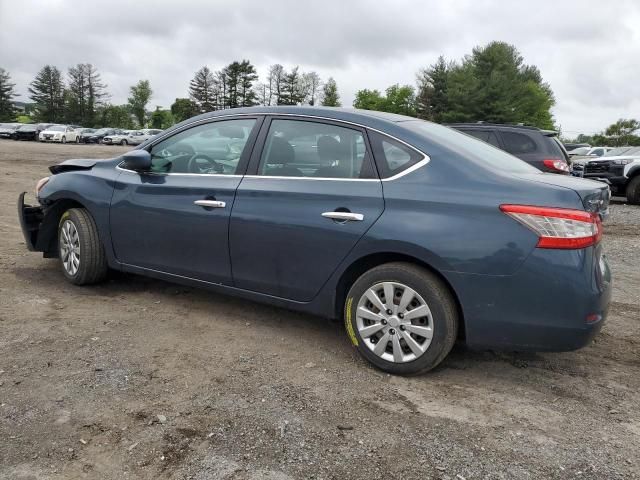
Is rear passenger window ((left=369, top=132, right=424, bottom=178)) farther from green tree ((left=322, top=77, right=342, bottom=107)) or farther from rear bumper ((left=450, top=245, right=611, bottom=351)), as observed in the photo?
green tree ((left=322, top=77, right=342, bottom=107))

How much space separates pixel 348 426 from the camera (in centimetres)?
273

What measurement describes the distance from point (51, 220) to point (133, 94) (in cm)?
9979

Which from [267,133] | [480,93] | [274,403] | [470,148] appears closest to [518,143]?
[470,148]

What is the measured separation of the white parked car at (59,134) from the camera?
43.0 m

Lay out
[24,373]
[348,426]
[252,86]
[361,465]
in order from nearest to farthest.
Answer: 1. [361,465]
2. [348,426]
3. [24,373]
4. [252,86]

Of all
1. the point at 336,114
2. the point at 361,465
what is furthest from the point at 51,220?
the point at 361,465

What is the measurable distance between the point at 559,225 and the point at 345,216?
3.90 ft

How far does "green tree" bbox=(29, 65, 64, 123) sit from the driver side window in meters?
97.2

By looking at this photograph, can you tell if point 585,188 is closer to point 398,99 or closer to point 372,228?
point 372,228

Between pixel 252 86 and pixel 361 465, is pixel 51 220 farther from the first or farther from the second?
pixel 252 86

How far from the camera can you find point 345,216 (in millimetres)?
3344

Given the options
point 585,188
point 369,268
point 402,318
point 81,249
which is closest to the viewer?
point 585,188

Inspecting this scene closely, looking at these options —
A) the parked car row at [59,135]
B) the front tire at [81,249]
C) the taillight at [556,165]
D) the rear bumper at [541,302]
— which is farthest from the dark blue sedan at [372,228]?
the parked car row at [59,135]

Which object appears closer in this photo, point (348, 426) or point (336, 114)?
point (348, 426)
